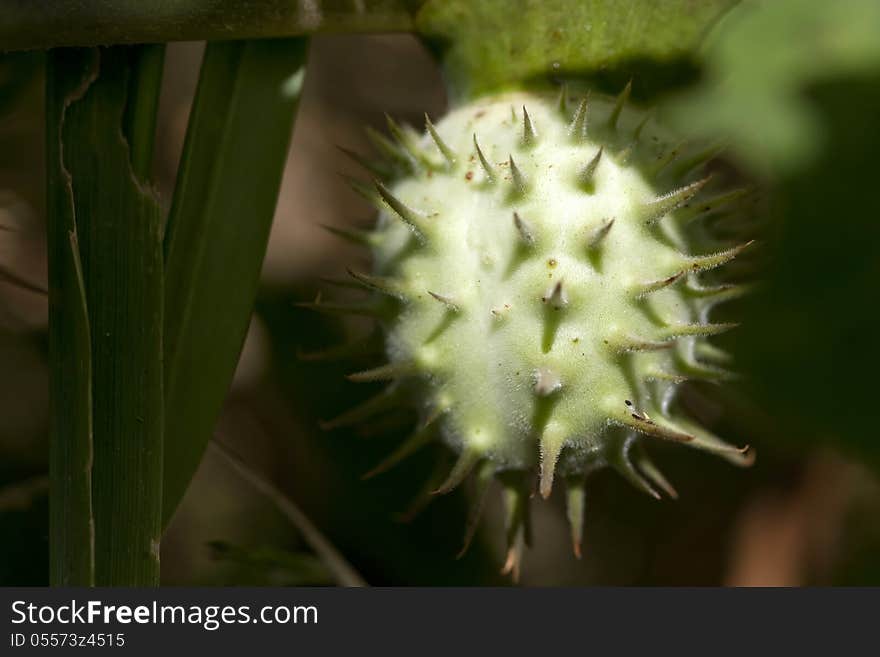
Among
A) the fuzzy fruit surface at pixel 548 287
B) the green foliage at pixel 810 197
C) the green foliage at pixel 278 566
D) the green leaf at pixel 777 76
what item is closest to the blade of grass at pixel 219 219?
the fuzzy fruit surface at pixel 548 287

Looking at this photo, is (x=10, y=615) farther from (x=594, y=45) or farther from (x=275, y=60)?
(x=594, y=45)

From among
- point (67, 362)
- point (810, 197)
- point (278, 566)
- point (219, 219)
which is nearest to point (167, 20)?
point (219, 219)

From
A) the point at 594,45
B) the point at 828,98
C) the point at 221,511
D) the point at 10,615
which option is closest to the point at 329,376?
the point at 221,511

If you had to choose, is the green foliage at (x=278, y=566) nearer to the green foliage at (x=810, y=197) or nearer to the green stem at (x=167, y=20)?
the green stem at (x=167, y=20)

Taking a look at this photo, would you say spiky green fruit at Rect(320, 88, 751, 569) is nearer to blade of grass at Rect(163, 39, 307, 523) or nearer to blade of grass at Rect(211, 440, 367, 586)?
blade of grass at Rect(163, 39, 307, 523)

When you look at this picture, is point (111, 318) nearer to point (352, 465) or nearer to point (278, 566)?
point (278, 566)

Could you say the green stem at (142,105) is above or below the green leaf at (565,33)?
below
